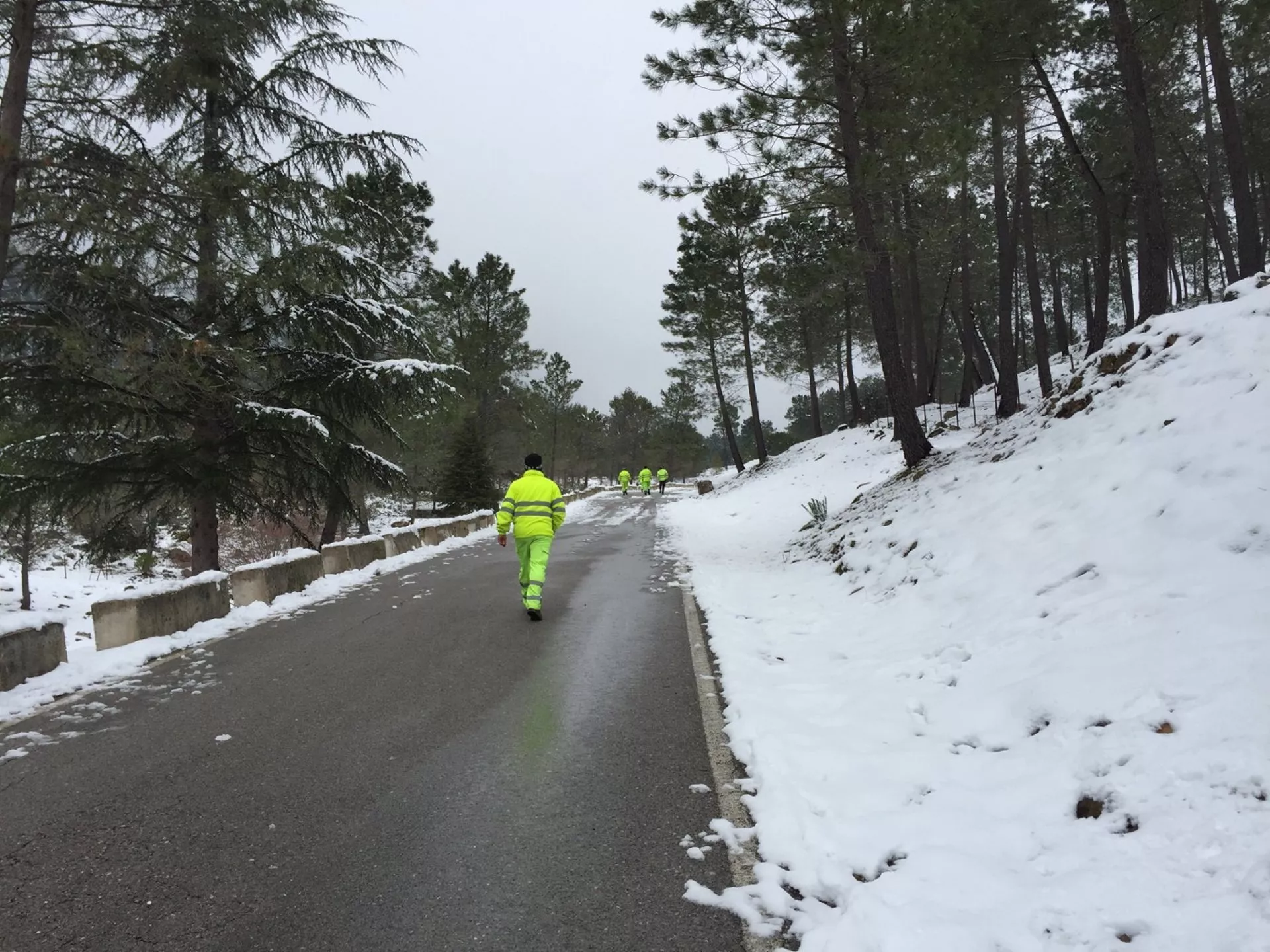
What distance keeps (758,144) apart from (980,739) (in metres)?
10.1

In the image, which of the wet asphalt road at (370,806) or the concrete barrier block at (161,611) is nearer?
the wet asphalt road at (370,806)

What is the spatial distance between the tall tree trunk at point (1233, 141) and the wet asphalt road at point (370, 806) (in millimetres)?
14790

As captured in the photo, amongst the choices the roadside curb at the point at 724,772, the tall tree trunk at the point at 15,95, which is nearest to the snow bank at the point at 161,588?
the tall tree trunk at the point at 15,95

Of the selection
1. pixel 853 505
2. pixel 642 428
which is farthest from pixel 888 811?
pixel 642 428

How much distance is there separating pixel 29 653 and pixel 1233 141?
20808 mm

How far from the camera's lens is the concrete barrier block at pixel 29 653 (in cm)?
532

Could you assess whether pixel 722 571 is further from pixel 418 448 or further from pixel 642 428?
pixel 642 428

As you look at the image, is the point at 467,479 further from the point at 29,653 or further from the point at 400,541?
the point at 29,653

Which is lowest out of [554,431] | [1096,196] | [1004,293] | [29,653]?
[29,653]

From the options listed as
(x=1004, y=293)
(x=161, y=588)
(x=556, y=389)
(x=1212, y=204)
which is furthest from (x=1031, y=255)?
(x=556, y=389)

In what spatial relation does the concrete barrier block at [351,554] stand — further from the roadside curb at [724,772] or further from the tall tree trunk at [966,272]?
the tall tree trunk at [966,272]

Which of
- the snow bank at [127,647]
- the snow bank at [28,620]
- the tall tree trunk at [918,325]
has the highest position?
the tall tree trunk at [918,325]

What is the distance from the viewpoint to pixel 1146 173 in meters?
9.96

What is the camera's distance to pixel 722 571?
10734mm
